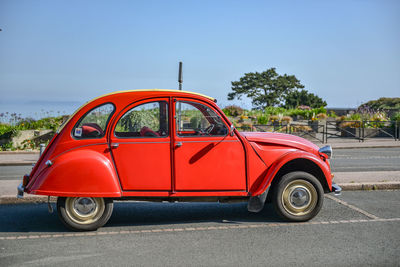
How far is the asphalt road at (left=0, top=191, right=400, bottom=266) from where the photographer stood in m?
4.48

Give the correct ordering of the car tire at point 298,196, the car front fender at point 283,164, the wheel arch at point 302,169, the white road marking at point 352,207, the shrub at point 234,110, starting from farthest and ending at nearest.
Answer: the shrub at point 234,110 < the white road marking at point 352,207 < the wheel arch at point 302,169 < the car tire at point 298,196 < the car front fender at point 283,164

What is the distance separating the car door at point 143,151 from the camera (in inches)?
217

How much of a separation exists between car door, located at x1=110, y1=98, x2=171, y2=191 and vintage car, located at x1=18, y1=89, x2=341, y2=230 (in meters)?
0.01

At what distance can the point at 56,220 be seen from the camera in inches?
243

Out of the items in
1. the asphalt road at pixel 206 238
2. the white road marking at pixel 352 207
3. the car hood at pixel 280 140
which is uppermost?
the car hood at pixel 280 140

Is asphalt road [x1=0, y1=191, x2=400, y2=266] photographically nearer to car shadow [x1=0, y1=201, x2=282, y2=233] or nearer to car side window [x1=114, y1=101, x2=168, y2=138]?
car shadow [x1=0, y1=201, x2=282, y2=233]

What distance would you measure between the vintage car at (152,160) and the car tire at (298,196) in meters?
0.01

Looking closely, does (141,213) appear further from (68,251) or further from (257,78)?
(257,78)

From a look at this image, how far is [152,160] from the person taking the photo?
217 inches

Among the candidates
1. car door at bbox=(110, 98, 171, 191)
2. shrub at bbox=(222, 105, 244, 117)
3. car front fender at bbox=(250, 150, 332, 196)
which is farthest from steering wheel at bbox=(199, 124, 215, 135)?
shrub at bbox=(222, 105, 244, 117)

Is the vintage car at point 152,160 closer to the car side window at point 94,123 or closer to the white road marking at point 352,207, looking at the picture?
the car side window at point 94,123

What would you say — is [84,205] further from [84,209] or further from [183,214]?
[183,214]

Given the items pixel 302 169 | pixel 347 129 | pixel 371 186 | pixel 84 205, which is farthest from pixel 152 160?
pixel 347 129

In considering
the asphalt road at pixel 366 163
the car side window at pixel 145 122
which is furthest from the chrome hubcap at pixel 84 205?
the asphalt road at pixel 366 163
